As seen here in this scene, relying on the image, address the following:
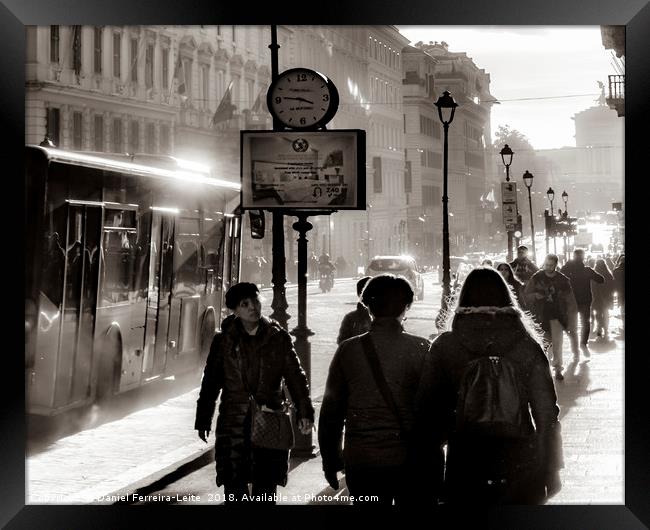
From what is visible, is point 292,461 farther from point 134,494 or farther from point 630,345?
point 630,345

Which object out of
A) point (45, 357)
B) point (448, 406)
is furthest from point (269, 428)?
point (45, 357)

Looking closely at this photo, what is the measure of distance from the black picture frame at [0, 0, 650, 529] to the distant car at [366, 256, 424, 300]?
1390 cm

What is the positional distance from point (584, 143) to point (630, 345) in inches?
188

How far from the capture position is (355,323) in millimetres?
10156

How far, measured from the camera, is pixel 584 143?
39.5ft

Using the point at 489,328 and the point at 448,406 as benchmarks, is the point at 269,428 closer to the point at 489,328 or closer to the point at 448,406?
the point at 448,406

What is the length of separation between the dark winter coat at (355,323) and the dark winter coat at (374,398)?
362 centimetres

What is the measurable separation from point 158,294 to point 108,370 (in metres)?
1.34

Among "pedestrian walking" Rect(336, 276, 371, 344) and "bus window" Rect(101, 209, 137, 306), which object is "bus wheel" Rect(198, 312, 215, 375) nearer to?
"bus window" Rect(101, 209, 137, 306)

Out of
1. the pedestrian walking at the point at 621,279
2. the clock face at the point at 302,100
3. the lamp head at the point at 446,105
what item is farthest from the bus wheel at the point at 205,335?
the lamp head at the point at 446,105

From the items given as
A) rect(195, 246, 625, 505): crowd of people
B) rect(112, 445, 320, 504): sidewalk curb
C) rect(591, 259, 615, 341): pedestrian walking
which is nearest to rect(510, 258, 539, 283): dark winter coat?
rect(591, 259, 615, 341): pedestrian walking

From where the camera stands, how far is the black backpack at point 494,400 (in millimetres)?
6082

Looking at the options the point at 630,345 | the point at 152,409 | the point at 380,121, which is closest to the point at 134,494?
the point at 630,345
